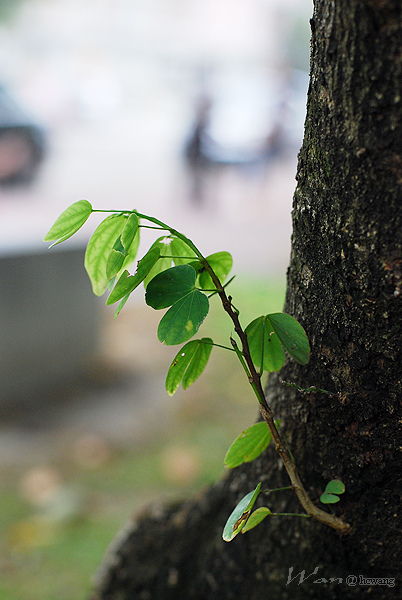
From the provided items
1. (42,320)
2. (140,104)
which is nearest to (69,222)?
(42,320)

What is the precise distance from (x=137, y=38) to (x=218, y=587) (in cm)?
630

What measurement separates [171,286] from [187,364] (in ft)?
0.32

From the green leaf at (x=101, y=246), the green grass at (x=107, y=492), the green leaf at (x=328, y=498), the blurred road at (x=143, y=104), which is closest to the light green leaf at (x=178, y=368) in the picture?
the green leaf at (x=101, y=246)

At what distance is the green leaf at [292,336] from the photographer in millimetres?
512

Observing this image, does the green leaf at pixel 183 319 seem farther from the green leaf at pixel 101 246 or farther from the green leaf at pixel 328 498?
the green leaf at pixel 328 498

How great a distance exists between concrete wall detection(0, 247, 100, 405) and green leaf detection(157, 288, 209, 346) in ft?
5.60

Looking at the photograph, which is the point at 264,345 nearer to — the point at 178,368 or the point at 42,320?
the point at 178,368

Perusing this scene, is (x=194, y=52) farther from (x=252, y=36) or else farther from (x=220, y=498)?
(x=220, y=498)

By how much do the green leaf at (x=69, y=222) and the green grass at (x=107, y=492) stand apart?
34.7 inches

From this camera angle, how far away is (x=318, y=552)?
2.29ft

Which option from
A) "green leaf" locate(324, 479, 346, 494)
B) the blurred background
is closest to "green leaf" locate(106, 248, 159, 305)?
"green leaf" locate(324, 479, 346, 494)

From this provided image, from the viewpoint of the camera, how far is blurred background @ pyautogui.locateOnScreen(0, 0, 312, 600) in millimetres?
1701

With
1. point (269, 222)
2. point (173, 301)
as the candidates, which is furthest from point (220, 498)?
point (269, 222)

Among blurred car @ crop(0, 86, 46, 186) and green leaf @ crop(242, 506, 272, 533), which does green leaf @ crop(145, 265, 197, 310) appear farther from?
blurred car @ crop(0, 86, 46, 186)
